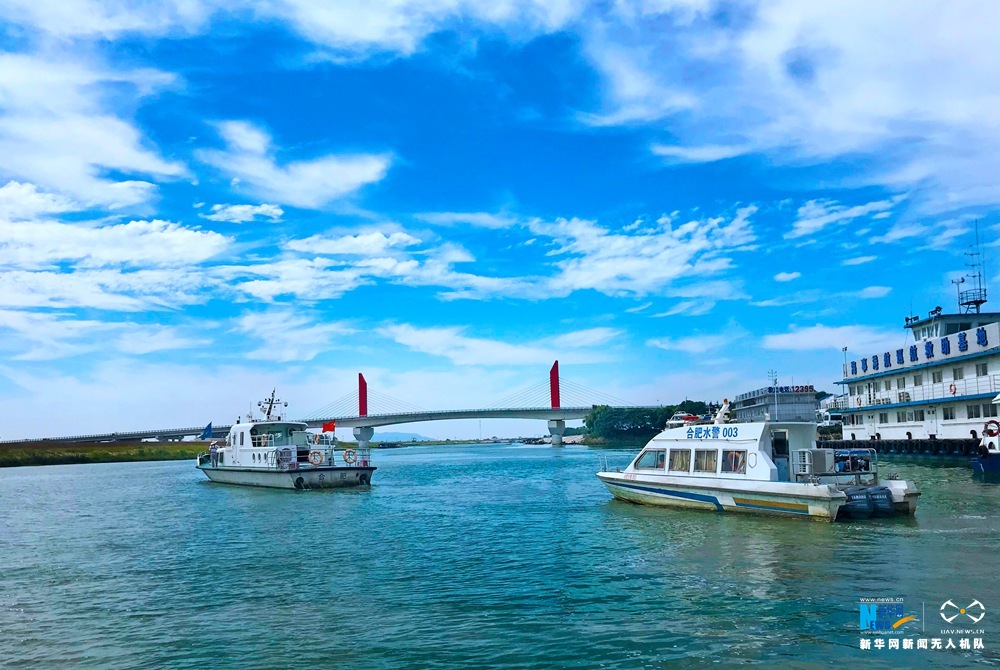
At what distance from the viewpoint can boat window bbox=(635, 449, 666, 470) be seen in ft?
98.7

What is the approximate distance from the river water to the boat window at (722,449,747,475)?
1.98 m

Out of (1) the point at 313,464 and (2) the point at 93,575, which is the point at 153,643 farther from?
(1) the point at 313,464

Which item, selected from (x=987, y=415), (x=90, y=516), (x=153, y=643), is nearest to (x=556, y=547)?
(x=153, y=643)

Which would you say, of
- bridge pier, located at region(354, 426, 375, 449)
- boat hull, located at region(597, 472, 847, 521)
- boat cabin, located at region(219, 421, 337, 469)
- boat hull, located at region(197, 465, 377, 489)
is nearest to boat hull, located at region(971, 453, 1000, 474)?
boat hull, located at region(597, 472, 847, 521)

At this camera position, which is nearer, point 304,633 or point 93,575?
point 304,633

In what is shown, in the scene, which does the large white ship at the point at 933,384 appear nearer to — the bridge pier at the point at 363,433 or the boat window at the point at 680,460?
the boat window at the point at 680,460

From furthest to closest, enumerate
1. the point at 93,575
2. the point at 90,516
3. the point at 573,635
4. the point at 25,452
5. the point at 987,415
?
the point at 25,452 → the point at 987,415 → the point at 90,516 → the point at 93,575 → the point at 573,635

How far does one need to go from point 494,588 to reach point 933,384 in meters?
57.8

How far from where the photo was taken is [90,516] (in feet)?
110

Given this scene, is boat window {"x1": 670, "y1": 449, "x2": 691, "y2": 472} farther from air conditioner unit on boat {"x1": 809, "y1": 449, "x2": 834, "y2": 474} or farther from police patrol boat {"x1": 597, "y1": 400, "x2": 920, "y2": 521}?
air conditioner unit on boat {"x1": 809, "y1": 449, "x2": 834, "y2": 474}

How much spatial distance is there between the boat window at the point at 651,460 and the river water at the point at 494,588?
2077 millimetres

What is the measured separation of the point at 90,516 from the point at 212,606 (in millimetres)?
22896

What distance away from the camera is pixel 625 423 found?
160250 millimetres

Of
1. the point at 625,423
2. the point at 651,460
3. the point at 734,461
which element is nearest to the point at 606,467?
the point at 651,460
